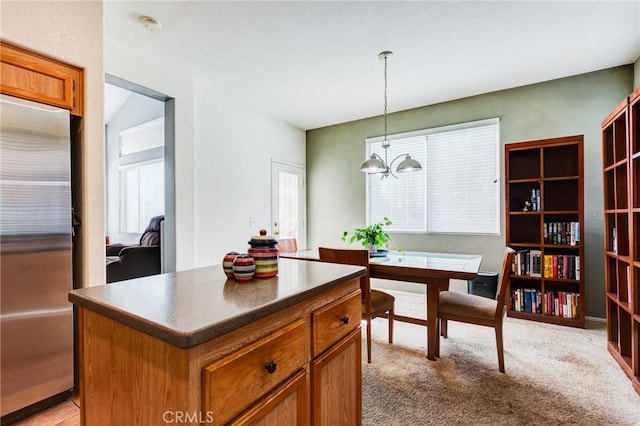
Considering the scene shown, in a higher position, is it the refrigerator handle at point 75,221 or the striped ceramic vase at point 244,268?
the refrigerator handle at point 75,221

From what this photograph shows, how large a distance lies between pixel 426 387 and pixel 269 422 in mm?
1521

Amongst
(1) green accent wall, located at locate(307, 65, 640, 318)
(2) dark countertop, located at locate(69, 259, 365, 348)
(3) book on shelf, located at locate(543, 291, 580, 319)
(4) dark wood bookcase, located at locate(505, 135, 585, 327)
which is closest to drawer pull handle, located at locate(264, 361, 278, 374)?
(2) dark countertop, located at locate(69, 259, 365, 348)

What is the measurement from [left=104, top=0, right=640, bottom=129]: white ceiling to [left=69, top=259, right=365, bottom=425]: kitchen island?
2.13 meters

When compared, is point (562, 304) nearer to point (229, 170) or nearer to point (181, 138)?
point (229, 170)

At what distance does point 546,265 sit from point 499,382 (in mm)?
1745

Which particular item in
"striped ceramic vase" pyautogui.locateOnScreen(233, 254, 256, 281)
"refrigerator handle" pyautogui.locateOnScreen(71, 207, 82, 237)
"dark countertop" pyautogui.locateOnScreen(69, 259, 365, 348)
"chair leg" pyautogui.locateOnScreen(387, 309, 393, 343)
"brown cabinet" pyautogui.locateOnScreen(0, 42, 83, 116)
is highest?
"brown cabinet" pyautogui.locateOnScreen(0, 42, 83, 116)

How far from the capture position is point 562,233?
3.30m

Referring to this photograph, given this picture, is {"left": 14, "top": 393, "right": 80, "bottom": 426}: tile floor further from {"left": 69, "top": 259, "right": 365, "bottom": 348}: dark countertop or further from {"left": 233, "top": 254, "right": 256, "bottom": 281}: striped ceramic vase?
{"left": 233, "top": 254, "right": 256, "bottom": 281}: striped ceramic vase

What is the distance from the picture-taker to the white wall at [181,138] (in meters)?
3.10

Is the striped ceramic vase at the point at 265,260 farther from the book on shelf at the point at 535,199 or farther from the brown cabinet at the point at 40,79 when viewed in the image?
the book on shelf at the point at 535,199

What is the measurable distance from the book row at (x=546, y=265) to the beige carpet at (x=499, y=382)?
1.84 feet

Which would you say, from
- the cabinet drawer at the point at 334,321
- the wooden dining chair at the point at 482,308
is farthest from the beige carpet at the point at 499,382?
the cabinet drawer at the point at 334,321

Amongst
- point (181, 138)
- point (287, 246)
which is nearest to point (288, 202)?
point (287, 246)

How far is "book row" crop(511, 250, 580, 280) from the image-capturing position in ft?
10.5
